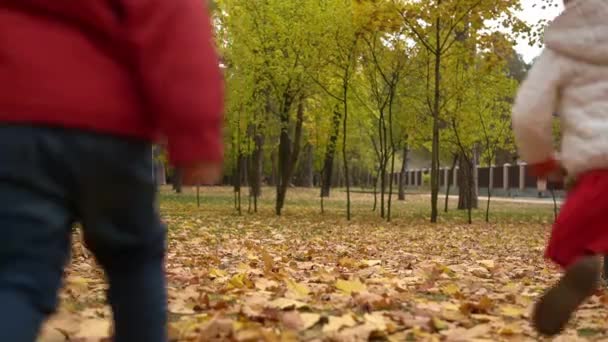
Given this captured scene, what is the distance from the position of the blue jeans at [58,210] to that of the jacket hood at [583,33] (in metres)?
1.66

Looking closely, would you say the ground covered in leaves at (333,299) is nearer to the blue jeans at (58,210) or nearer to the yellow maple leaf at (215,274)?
the yellow maple leaf at (215,274)

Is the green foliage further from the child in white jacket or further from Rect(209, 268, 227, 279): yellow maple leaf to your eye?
the child in white jacket

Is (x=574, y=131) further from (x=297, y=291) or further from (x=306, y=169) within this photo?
(x=306, y=169)

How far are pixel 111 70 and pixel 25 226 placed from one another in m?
0.43

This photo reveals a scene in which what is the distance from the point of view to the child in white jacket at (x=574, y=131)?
8.87 ft

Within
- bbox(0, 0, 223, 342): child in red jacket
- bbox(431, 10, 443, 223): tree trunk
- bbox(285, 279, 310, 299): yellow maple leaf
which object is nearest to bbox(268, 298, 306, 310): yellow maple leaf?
bbox(285, 279, 310, 299): yellow maple leaf

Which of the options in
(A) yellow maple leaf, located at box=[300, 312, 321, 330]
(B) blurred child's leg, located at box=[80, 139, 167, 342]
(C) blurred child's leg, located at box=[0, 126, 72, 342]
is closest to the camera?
(C) blurred child's leg, located at box=[0, 126, 72, 342]

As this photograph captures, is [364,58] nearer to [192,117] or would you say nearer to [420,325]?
[420,325]

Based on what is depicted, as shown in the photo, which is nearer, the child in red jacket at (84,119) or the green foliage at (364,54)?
the child in red jacket at (84,119)

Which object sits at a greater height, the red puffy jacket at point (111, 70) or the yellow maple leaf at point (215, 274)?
the red puffy jacket at point (111, 70)

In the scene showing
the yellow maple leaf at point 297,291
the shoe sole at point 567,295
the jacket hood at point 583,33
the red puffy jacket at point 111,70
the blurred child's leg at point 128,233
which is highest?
the jacket hood at point 583,33

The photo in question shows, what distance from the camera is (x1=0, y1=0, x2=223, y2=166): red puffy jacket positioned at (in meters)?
1.74

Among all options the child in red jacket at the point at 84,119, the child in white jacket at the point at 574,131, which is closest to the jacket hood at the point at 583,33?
the child in white jacket at the point at 574,131

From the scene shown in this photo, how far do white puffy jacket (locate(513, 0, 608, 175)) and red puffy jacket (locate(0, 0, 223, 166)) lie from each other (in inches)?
58.4
